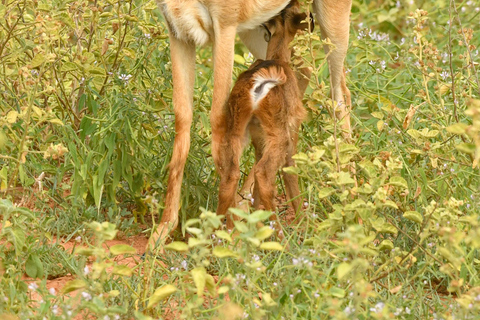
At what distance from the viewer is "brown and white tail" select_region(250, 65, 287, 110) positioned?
4344 mm

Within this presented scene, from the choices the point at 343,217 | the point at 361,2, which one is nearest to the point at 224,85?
the point at 343,217

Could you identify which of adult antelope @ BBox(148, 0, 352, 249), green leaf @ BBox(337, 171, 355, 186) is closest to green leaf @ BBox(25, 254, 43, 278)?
adult antelope @ BBox(148, 0, 352, 249)

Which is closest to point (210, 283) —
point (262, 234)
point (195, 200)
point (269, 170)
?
→ point (262, 234)

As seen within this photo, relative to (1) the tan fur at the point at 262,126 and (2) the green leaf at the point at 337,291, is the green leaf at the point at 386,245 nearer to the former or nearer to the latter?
(2) the green leaf at the point at 337,291

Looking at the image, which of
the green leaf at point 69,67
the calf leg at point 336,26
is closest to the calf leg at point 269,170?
the calf leg at point 336,26

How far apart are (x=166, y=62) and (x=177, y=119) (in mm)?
669

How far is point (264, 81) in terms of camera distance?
4367 millimetres

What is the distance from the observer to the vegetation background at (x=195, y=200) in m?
3.23

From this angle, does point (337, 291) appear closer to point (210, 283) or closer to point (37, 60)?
point (210, 283)

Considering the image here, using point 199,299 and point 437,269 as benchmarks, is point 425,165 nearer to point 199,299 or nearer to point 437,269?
point 437,269

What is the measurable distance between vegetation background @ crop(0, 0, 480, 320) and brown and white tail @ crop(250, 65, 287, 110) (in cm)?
21

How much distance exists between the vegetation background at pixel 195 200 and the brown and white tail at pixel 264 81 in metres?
0.21

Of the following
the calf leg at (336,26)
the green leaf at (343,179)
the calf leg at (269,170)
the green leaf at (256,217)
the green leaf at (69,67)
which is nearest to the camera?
the green leaf at (256,217)

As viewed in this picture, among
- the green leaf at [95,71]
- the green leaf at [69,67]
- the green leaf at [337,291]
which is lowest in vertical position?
the green leaf at [337,291]
